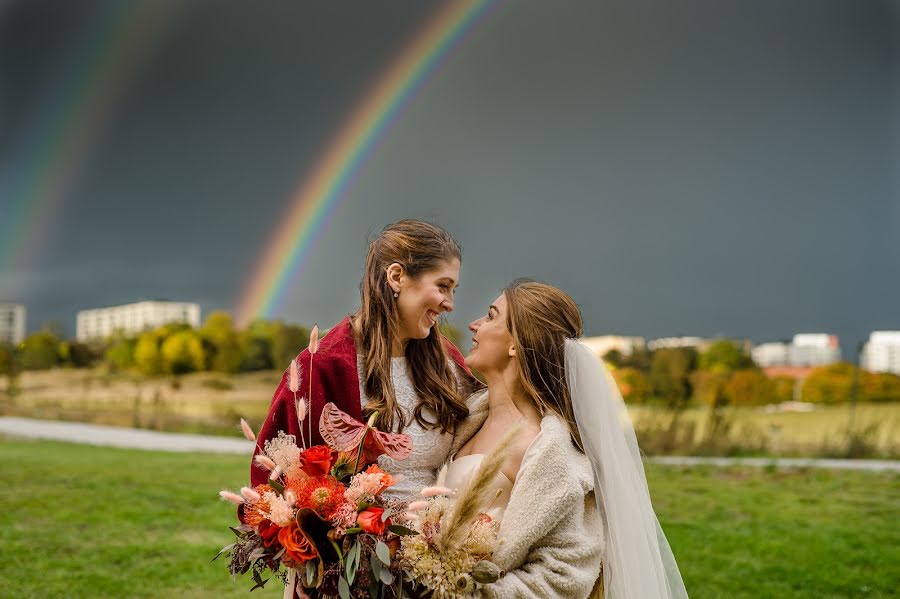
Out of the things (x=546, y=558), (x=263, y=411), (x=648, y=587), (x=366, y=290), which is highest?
(x=366, y=290)

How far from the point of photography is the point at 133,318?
90.5 ft

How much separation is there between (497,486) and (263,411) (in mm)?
18375

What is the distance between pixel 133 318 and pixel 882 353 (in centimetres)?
2098

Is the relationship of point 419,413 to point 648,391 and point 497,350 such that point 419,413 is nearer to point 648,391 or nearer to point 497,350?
point 497,350

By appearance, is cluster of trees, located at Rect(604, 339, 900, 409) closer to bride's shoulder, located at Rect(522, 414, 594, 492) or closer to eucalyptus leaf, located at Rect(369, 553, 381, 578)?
bride's shoulder, located at Rect(522, 414, 594, 492)

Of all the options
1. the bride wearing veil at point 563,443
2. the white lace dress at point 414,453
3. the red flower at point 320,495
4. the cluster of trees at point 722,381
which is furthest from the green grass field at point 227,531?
the red flower at point 320,495

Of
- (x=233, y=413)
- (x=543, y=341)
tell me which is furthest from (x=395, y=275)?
(x=233, y=413)

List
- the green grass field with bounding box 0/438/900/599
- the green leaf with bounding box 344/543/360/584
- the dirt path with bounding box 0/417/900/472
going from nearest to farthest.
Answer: the green leaf with bounding box 344/543/360/584 < the green grass field with bounding box 0/438/900/599 < the dirt path with bounding box 0/417/900/472

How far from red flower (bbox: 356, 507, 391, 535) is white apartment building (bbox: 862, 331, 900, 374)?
1764cm

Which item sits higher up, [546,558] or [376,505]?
[376,505]

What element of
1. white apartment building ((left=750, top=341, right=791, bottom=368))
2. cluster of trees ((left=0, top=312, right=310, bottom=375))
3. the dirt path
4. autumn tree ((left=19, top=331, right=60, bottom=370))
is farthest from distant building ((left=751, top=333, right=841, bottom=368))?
autumn tree ((left=19, top=331, right=60, bottom=370))

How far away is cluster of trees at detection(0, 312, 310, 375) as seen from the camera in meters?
25.1

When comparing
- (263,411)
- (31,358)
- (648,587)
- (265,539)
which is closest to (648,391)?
(263,411)

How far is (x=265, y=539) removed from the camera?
264cm
